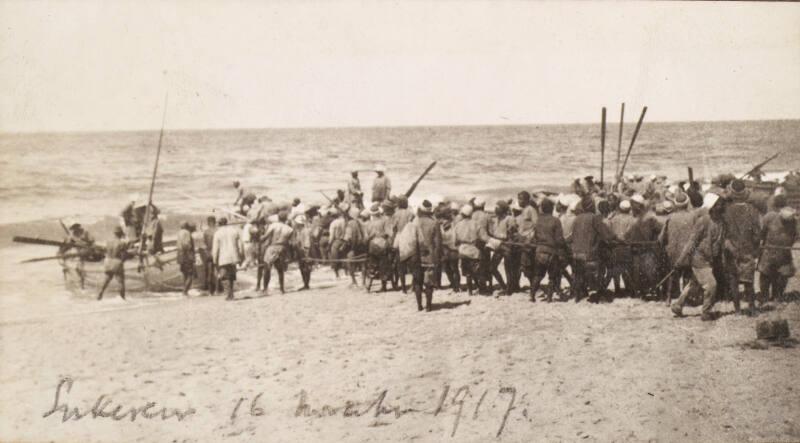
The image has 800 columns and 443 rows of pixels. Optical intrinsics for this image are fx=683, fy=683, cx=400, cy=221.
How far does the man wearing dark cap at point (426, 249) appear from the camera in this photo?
9.52m

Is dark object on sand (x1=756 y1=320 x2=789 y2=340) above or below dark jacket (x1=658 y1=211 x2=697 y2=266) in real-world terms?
below

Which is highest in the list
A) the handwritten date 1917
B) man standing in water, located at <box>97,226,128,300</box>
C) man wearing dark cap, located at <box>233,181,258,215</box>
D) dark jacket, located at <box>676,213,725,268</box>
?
dark jacket, located at <box>676,213,725,268</box>

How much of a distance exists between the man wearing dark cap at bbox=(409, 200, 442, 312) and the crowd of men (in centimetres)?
1

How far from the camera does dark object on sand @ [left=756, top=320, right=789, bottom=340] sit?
719 centimetres

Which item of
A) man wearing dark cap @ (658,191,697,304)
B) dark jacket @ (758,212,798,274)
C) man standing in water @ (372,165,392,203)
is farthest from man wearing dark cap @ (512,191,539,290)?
man standing in water @ (372,165,392,203)

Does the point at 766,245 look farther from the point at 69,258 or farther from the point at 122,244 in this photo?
the point at 69,258

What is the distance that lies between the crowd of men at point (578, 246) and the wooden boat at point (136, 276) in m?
0.87

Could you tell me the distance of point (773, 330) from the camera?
23.6 ft

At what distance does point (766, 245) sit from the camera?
8.78m

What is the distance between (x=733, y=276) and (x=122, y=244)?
9.78m

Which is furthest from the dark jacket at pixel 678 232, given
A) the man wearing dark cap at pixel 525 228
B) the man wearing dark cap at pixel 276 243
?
the man wearing dark cap at pixel 276 243

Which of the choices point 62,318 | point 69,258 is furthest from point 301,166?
point 62,318

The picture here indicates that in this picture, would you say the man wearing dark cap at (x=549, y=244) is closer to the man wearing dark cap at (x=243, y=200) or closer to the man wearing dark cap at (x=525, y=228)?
the man wearing dark cap at (x=525, y=228)

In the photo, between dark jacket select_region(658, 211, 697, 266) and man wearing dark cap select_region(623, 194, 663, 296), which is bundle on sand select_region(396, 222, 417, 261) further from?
dark jacket select_region(658, 211, 697, 266)
